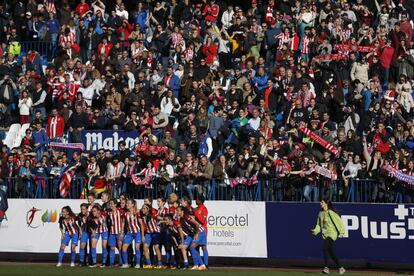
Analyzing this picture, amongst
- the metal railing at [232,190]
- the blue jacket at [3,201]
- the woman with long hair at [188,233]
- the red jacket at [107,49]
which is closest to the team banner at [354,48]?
the metal railing at [232,190]

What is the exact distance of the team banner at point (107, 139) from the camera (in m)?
31.9

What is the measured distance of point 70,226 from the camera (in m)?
28.5

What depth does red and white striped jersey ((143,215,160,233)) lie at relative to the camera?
90.8 feet

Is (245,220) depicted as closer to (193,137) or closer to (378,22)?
(193,137)

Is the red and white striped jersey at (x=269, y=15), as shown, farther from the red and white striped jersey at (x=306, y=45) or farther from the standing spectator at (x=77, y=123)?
the standing spectator at (x=77, y=123)

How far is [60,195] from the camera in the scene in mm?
30156

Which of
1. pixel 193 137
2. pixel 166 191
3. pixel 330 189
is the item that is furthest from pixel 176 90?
pixel 330 189

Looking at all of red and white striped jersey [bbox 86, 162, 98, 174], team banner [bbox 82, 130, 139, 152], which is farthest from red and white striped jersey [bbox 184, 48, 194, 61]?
red and white striped jersey [bbox 86, 162, 98, 174]

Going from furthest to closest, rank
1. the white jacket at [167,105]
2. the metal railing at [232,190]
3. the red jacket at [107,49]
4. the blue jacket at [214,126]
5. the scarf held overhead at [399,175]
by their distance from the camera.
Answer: the red jacket at [107,49] → the white jacket at [167,105] → the blue jacket at [214,126] → the metal railing at [232,190] → the scarf held overhead at [399,175]

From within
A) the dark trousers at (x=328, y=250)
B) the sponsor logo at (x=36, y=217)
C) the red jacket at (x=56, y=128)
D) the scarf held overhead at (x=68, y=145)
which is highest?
the red jacket at (x=56, y=128)

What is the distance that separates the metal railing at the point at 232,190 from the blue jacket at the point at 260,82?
4369mm

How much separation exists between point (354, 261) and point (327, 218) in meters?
2.22

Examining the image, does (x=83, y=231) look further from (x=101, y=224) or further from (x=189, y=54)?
(x=189, y=54)

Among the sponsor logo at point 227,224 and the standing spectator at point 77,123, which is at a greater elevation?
the standing spectator at point 77,123
